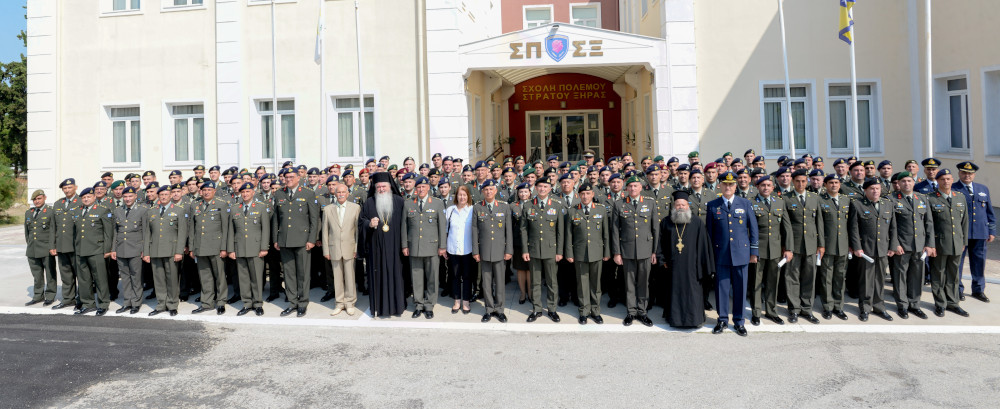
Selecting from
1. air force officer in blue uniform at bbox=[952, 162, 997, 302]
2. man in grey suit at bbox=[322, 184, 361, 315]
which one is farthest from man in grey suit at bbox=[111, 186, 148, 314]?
air force officer in blue uniform at bbox=[952, 162, 997, 302]

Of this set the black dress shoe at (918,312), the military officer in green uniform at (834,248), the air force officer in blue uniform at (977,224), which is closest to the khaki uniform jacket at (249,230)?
the military officer in green uniform at (834,248)

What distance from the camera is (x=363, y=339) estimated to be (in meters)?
7.41

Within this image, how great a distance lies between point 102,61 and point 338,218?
1179cm

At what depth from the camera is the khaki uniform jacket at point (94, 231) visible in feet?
28.7

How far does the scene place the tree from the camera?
1223 inches

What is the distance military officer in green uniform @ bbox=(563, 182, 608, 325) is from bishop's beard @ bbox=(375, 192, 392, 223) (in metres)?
2.20

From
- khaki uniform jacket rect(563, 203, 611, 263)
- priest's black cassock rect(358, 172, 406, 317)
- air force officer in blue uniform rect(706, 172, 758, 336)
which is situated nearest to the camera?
air force officer in blue uniform rect(706, 172, 758, 336)

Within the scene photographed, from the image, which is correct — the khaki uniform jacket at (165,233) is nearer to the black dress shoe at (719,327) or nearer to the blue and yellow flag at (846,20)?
the black dress shoe at (719,327)

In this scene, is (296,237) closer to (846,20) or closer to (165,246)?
(165,246)

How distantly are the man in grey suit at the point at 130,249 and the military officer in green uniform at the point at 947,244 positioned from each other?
9718 millimetres

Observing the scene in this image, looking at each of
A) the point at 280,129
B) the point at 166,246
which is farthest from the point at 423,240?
the point at 280,129

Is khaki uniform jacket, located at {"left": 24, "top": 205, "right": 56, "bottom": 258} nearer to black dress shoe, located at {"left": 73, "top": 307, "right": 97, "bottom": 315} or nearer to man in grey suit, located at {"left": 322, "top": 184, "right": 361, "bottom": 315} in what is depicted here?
black dress shoe, located at {"left": 73, "top": 307, "right": 97, "bottom": 315}

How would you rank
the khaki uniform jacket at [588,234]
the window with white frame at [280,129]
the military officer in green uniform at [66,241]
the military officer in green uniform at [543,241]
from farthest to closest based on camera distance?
1. the window with white frame at [280,129]
2. the military officer in green uniform at [66,241]
3. the military officer in green uniform at [543,241]
4. the khaki uniform jacket at [588,234]

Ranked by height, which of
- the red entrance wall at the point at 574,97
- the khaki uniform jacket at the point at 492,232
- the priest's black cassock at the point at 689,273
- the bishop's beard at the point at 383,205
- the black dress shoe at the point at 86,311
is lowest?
the black dress shoe at the point at 86,311
